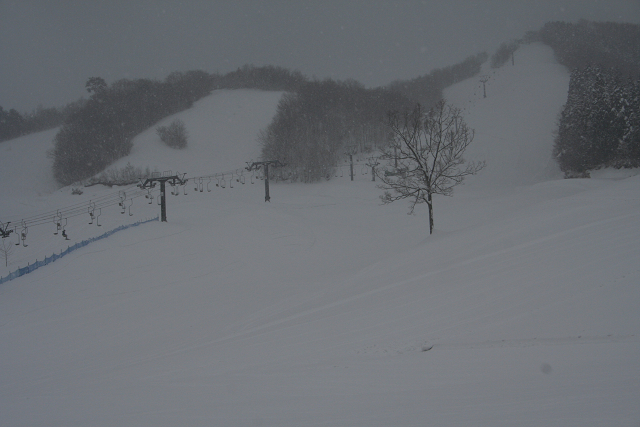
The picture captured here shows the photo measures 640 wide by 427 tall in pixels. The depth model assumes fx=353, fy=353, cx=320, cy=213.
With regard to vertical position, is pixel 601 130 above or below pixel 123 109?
below

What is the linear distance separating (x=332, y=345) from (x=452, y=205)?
30.1 m

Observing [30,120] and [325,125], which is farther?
[30,120]

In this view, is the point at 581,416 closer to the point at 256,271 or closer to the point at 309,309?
the point at 309,309

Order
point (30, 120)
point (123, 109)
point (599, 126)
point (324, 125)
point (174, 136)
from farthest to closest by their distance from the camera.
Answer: point (30, 120) → point (123, 109) → point (324, 125) → point (174, 136) → point (599, 126)

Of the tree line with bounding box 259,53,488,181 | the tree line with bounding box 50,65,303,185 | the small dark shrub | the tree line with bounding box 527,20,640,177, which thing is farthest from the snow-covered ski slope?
the tree line with bounding box 50,65,303,185

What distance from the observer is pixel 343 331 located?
838cm

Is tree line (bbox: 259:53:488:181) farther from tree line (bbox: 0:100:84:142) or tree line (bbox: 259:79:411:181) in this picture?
tree line (bbox: 0:100:84:142)

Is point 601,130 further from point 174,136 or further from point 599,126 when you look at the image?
point 174,136

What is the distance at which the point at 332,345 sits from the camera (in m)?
7.64

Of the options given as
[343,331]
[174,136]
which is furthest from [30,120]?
[343,331]

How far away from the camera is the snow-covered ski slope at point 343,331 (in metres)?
4.77

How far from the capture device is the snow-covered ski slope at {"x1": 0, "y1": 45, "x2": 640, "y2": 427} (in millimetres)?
4766

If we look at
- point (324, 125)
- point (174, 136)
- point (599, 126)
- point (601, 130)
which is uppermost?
point (324, 125)

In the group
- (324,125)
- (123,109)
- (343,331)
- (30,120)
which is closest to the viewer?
(343,331)
